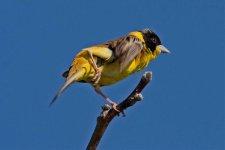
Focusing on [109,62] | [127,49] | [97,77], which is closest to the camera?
[97,77]

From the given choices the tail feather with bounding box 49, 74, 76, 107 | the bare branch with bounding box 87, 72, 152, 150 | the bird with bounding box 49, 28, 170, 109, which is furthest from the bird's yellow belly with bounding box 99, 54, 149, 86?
the bare branch with bounding box 87, 72, 152, 150

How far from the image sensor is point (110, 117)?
3674 millimetres

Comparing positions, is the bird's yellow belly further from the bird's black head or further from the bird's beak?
the bird's beak

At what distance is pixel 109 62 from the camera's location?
16.8 ft

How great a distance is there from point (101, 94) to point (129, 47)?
0.59 metres

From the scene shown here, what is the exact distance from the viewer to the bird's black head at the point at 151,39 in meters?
5.73

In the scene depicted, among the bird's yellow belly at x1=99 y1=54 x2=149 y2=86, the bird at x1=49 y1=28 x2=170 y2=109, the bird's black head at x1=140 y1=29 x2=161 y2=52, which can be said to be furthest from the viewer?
the bird's black head at x1=140 y1=29 x2=161 y2=52

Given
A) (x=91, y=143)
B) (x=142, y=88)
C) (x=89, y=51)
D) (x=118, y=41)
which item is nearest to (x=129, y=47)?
(x=118, y=41)

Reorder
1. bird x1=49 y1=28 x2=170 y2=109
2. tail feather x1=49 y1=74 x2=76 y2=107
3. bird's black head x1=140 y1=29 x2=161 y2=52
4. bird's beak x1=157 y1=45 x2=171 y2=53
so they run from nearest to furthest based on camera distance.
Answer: tail feather x1=49 y1=74 x2=76 y2=107, bird x1=49 y1=28 x2=170 y2=109, bird's black head x1=140 y1=29 x2=161 y2=52, bird's beak x1=157 y1=45 x2=171 y2=53

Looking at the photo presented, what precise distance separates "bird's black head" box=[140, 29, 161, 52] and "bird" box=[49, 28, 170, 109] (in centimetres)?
15

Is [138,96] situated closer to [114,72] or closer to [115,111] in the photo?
[115,111]

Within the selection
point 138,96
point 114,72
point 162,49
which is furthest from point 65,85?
point 162,49

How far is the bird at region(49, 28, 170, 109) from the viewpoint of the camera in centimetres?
488

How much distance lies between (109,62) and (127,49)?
26 cm
